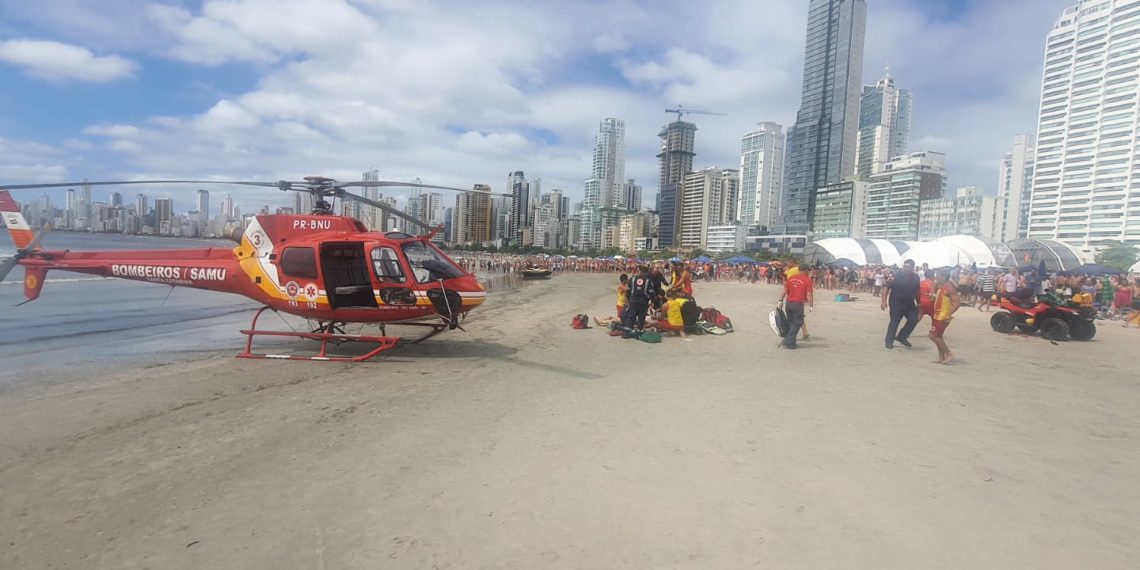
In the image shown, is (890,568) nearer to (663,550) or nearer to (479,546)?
(663,550)

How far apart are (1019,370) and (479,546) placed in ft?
31.1

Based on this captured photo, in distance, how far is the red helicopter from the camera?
29.8 ft

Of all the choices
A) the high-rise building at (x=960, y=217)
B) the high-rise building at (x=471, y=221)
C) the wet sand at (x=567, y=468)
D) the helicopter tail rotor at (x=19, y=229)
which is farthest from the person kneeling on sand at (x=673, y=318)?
the high-rise building at (x=960, y=217)

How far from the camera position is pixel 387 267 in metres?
9.12

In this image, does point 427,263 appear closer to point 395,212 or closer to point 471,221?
point 395,212

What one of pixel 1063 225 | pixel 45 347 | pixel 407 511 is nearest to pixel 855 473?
pixel 407 511

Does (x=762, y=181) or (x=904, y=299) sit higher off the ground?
(x=762, y=181)

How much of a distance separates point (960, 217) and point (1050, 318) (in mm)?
139216

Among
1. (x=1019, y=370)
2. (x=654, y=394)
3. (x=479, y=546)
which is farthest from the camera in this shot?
(x=1019, y=370)

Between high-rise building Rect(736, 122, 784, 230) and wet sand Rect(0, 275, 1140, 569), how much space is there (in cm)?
18945

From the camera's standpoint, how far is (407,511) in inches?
142

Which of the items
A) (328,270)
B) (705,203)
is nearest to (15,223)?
(328,270)

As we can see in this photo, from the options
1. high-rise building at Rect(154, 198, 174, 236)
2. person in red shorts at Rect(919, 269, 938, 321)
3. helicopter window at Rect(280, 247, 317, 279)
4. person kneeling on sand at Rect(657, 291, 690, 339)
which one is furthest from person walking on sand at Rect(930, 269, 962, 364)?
high-rise building at Rect(154, 198, 174, 236)

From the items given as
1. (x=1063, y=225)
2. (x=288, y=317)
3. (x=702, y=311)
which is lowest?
(x=288, y=317)
